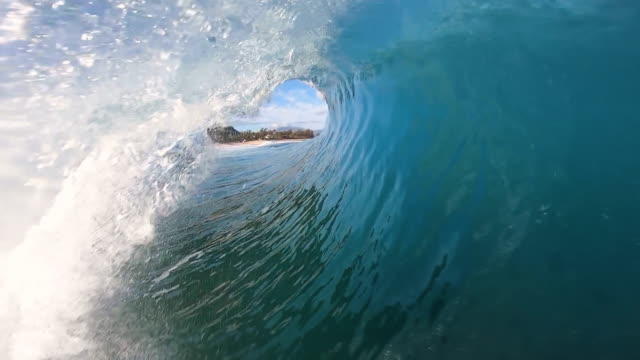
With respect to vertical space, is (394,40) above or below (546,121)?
above

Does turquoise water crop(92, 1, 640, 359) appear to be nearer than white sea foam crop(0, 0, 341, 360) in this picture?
Yes

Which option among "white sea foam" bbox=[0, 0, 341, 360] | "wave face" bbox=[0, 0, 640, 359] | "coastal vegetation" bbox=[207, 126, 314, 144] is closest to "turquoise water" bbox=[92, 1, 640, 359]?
"wave face" bbox=[0, 0, 640, 359]

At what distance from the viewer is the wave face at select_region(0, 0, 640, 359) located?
323 centimetres

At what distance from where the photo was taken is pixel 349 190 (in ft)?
18.4

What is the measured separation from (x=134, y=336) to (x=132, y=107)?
311 centimetres

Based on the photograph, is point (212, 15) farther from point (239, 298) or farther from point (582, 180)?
point (582, 180)

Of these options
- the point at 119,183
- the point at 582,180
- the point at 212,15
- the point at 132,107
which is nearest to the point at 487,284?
the point at 582,180

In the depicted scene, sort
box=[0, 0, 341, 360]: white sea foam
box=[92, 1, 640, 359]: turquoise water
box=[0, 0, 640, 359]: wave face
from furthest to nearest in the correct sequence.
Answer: box=[0, 0, 341, 360]: white sea foam, box=[0, 0, 640, 359]: wave face, box=[92, 1, 640, 359]: turquoise water

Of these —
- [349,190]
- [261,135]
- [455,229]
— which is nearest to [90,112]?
[349,190]

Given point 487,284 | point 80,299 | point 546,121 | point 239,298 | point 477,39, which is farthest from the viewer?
point 80,299

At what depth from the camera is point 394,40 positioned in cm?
539

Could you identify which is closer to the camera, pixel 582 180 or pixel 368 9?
pixel 582 180

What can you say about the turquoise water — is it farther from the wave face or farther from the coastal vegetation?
the coastal vegetation

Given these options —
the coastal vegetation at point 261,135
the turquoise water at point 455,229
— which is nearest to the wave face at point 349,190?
the turquoise water at point 455,229
